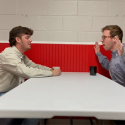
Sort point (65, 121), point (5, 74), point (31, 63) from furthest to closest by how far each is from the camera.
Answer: point (65, 121) < point (31, 63) < point (5, 74)

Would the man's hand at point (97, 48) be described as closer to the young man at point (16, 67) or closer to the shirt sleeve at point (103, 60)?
the shirt sleeve at point (103, 60)

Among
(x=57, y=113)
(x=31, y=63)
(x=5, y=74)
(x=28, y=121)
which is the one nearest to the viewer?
(x=57, y=113)

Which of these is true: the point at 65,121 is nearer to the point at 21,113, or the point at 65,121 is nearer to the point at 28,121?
the point at 28,121

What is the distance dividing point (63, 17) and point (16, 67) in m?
1.15

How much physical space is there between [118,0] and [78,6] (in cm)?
56

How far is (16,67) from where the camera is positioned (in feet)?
4.92

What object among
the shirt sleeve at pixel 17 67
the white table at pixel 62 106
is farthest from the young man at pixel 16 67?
the white table at pixel 62 106

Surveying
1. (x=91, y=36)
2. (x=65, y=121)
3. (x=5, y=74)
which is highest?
(x=91, y=36)

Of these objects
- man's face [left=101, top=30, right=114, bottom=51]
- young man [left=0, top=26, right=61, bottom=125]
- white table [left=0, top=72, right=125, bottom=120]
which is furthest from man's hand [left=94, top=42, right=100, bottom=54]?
white table [left=0, top=72, right=125, bottom=120]

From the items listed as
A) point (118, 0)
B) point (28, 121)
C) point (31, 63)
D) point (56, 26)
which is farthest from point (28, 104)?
point (118, 0)

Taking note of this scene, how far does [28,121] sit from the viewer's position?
3.92 feet

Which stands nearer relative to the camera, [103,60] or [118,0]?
[103,60]

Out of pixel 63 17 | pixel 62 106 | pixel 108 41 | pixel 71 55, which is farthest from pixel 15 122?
pixel 63 17

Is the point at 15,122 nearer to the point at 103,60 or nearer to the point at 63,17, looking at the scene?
the point at 103,60
